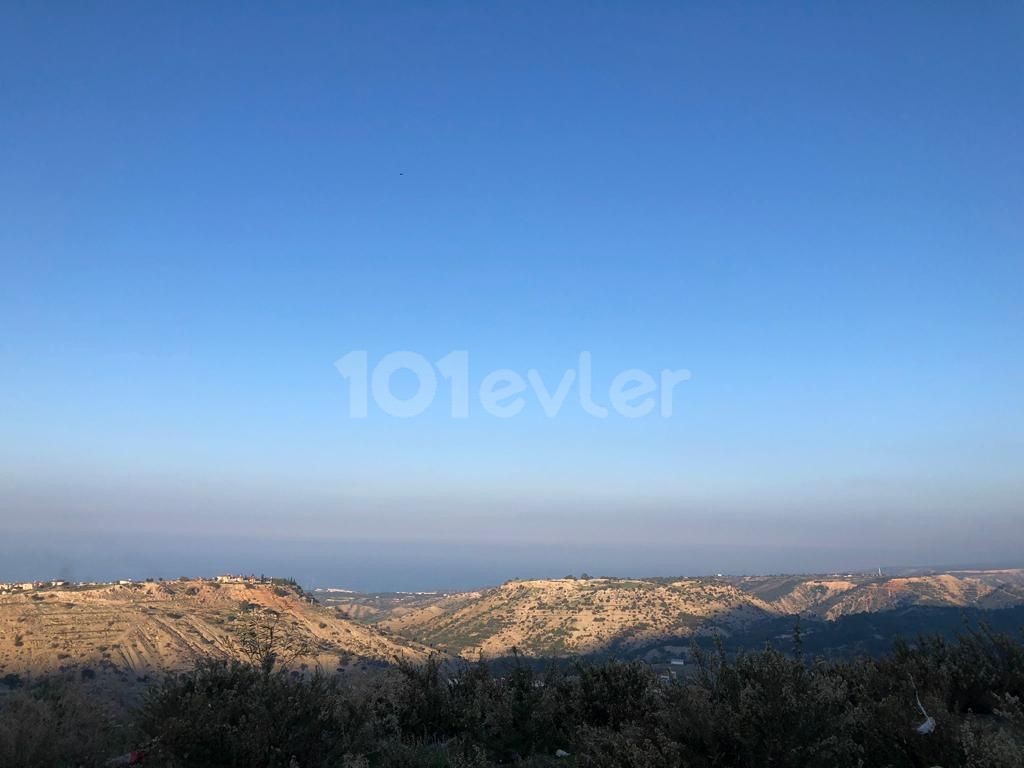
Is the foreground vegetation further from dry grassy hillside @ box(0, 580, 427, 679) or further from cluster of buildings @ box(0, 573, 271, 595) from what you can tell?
cluster of buildings @ box(0, 573, 271, 595)

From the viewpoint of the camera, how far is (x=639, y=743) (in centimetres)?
704

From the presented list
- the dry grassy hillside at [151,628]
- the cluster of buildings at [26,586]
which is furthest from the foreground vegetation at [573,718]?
the cluster of buildings at [26,586]

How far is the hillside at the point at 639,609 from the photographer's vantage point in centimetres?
7131

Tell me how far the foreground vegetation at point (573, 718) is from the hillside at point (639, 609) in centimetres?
5594

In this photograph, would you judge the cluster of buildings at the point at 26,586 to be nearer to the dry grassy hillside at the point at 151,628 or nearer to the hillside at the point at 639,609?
the dry grassy hillside at the point at 151,628

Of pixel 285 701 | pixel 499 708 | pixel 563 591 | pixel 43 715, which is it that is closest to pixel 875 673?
pixel 499 708

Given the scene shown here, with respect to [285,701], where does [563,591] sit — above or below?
below

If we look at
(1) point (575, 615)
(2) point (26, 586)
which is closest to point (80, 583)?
(2) point (26, 586)

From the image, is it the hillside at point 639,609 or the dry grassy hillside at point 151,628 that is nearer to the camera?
the dry grassy hillside at point 151,628

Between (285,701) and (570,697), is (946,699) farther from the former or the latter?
(285,701)

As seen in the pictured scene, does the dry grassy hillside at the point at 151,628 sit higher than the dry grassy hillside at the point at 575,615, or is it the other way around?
the dry grassy hillside at the point at 151,628

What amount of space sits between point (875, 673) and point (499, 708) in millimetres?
6295

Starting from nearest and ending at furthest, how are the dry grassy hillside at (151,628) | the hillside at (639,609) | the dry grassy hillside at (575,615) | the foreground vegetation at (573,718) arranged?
the foreground vegetation at (573,718), the dry grassy hillside at (151,628), the hillside at (639,609), the dry grassy hillside at (575,615)

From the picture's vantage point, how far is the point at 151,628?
45375mm
